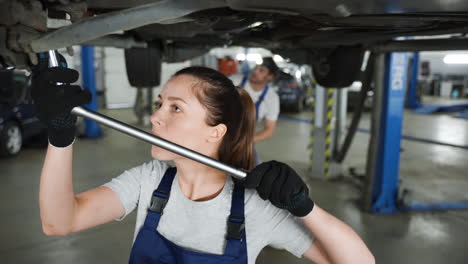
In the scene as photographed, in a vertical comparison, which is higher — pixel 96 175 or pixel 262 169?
pixel 262 169

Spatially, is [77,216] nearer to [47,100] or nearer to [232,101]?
[47,100]

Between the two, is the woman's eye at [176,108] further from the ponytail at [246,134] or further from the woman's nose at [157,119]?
the ponytail at [246,134]

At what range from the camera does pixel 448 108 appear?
36.3 ft

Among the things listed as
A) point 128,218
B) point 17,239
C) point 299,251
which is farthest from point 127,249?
point 299,251

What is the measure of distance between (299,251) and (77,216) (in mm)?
641

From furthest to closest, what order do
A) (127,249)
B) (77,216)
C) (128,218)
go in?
(128,218) < (127,249) < (77,216)

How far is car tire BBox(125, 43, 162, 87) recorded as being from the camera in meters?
2.43

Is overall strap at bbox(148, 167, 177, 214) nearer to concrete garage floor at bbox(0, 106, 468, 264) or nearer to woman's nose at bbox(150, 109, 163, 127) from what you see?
woman's nose at bbox(150, 109, 163, 127)

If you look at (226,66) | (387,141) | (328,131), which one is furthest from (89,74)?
(226,66)

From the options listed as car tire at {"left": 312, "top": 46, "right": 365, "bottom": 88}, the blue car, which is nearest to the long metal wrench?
car tire at {"left": 312, "top": 46, "right": 365, "bottom": 88}

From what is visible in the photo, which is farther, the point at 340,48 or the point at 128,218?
the point at 128,218

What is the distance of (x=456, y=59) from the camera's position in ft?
52.5

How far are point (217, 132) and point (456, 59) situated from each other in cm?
1751

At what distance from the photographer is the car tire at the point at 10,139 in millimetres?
4957
